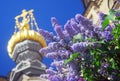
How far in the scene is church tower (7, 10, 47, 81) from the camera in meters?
18.9

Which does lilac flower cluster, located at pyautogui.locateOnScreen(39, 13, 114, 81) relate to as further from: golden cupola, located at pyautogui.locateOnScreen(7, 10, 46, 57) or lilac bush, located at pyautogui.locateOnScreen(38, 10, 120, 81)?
golden cupola, located at pyautogui.locateOnScreen(7, 10, 46, 57)

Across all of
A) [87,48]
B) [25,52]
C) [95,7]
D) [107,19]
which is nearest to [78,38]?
[87,48]

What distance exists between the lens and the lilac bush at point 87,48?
4.06 meters

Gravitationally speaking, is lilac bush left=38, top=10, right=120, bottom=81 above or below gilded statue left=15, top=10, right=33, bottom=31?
below

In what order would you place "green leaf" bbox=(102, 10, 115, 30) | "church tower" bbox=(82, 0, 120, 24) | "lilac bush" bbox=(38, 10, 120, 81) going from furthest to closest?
1. "church tower" bbox=(82, 0, 120, 24)
2. "lilac bush" bbox=(38, 10, 120, 81)
3. "green leaf" bbox=(102, 10, 115, 30)

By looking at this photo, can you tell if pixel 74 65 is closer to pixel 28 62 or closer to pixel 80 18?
pixel 80 18

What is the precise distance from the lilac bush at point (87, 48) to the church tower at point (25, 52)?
14.1 m

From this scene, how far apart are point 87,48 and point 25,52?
17.1m

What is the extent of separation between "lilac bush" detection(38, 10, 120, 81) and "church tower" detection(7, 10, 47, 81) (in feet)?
46.4

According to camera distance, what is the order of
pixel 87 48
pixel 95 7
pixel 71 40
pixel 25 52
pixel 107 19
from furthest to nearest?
pixel 95 7 < pixel 25 52 < pixel 71 40 < pixel 87 48 < pixel 107 19

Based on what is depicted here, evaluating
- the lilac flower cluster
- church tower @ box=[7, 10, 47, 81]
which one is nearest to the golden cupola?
church tower @ box=[7, 10, 47, 81]

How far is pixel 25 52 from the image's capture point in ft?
68.9

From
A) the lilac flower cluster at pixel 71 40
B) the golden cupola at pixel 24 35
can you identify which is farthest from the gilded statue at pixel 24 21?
the lilac flower cluster at pixel 71 40

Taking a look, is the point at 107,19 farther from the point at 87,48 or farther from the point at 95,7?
the point at 95,7
